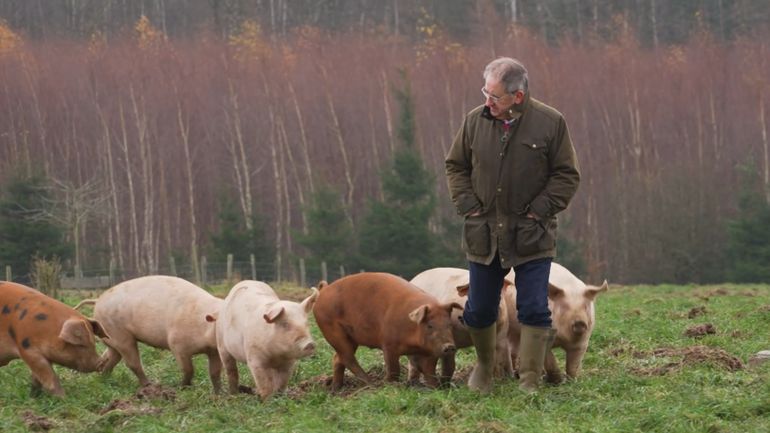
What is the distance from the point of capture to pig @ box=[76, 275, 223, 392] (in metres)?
9.62

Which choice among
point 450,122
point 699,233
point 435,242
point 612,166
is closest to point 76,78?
point 450,122

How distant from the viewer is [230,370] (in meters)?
9.15

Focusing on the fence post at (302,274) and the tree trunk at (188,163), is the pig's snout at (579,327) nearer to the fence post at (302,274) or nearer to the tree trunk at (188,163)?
the fence post at (302,274)

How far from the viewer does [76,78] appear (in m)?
46.3

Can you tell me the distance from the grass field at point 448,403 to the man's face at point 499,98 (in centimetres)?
174

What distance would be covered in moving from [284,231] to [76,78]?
9.20 metres

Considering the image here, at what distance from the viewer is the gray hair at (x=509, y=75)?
25.7 feet

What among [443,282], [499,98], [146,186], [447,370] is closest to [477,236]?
[499,98]

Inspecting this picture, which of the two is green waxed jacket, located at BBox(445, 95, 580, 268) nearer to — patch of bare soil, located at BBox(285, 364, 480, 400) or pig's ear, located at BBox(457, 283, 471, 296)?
pig's ear, located at BBox(457, 283, 471, 296)

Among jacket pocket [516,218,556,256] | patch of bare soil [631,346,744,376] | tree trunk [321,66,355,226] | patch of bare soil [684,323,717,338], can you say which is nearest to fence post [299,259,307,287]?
tree trunk [321,66,355,226]

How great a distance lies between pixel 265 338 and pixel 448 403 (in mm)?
1603

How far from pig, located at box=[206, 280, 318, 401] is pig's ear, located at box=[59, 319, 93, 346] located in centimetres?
94

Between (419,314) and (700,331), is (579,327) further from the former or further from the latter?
(700,331)

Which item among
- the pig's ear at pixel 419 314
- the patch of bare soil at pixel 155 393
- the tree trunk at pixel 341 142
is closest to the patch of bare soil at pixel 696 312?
the pig's ear at pixel 419 314
